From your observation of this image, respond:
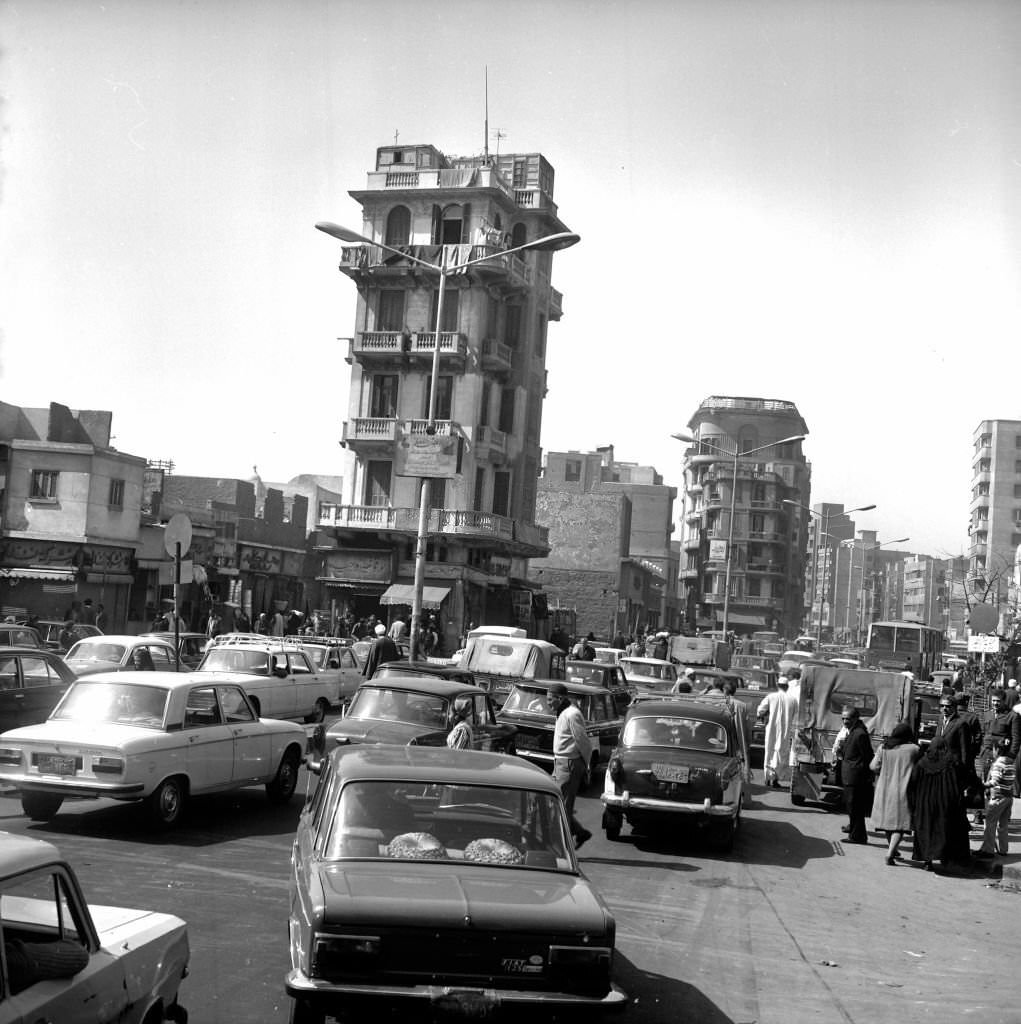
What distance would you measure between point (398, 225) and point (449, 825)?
5172 centimetres

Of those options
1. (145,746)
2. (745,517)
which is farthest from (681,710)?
(745,517)

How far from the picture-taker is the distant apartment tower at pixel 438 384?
53625 millimetres

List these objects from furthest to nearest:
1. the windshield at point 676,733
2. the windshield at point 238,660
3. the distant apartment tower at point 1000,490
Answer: the distant apartment tower at point 1000,490, the windshield at point 238,660, the windshield at point 676,733

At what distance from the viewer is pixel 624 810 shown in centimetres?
1359

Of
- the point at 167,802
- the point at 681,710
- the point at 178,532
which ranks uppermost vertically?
the point at 178,532

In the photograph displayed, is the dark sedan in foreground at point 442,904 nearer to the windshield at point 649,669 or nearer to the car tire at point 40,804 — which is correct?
the car tire at point 40,804

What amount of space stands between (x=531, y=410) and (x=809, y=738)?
41.5m

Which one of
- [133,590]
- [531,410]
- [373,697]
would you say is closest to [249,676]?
[373,697]

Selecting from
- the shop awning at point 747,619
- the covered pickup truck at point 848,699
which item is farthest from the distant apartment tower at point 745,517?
the covered pickup truck at point 848,699

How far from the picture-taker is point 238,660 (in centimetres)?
2186

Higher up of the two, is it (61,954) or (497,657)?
(497,657)

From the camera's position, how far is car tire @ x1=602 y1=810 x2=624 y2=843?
545 inches

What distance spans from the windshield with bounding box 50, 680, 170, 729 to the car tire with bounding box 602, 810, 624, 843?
5071 mm

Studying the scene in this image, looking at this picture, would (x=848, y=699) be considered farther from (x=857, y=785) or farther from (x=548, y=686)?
(x=548, y=686)
